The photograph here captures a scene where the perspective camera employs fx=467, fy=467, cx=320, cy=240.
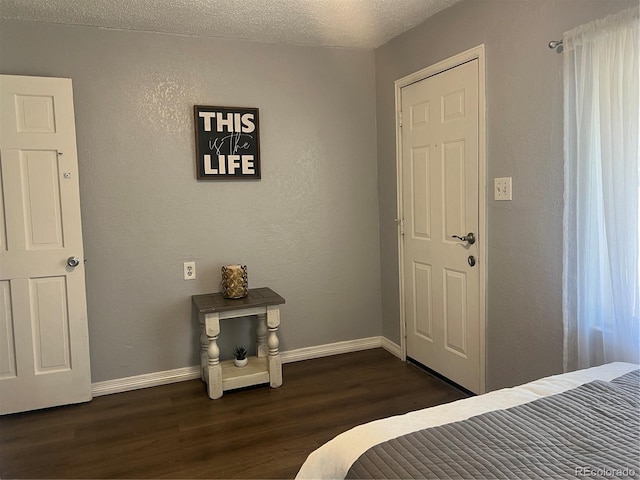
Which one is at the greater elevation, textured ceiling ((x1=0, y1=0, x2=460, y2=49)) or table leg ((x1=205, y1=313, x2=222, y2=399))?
textured ceiling ((x1=0, y1=0, x2=460, y2=49))

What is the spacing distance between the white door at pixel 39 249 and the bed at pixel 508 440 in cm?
209

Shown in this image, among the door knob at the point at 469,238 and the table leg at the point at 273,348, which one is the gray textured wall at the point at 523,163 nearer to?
the door knob at the point at 469,238

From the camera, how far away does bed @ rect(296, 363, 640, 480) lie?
1.10 m

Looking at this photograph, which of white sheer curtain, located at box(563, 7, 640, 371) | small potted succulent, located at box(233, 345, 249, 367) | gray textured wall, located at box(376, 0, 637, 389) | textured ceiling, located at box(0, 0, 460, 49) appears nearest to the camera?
white sheer curtain, located at box(563, 7, 640, 371)

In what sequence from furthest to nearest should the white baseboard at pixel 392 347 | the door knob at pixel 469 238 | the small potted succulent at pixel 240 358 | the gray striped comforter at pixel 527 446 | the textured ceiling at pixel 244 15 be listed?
the white baseboard at pixel 392 347 → the small potted succulent at pixel 240 358 → the door knob at pixel 469 238 → the textured ceiling at pixel 244 15 → the gray striped comforter at pixel 527 446

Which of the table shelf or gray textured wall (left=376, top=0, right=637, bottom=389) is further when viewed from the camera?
the table shelf

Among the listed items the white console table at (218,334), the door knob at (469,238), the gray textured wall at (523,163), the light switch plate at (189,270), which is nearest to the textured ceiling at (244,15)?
the gray textured wall at (523,163)

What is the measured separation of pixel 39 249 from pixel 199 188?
1032mm

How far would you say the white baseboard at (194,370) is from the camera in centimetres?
309

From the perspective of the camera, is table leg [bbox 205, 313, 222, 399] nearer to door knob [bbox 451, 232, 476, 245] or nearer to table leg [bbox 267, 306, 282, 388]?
table leg [bbox 267, 306, 282, 388]

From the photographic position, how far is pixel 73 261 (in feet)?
9.21

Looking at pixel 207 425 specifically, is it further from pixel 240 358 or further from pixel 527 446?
pixel 527 446

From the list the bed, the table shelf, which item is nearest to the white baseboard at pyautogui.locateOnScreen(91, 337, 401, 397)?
the table shelf

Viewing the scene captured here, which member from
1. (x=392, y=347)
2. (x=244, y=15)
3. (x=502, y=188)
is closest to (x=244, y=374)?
(x=392, y=347)
